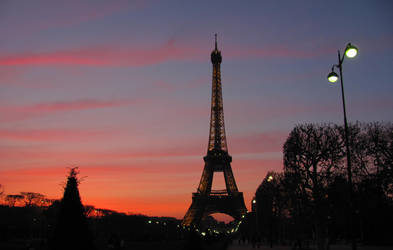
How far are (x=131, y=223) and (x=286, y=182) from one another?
49.3m

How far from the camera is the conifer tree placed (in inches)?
480

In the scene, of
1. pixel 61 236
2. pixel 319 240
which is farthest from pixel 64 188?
pixel 319 240

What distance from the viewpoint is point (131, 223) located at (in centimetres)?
8056

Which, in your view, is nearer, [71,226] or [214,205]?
[71,226]

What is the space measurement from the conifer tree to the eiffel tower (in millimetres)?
78866

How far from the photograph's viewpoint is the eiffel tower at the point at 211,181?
92.7 m

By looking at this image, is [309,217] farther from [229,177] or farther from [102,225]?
[102,225]

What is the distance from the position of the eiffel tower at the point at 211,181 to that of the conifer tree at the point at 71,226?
259ft

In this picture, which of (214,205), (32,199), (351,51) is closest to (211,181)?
(214,205)

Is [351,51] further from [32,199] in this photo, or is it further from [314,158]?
[32,199]

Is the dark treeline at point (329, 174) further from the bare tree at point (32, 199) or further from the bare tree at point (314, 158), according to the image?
the bare tree at point (32, 199)

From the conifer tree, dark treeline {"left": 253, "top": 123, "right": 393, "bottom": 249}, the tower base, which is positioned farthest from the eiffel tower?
the conifer tree

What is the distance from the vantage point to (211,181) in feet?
313

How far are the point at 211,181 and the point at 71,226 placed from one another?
84.0 meters
